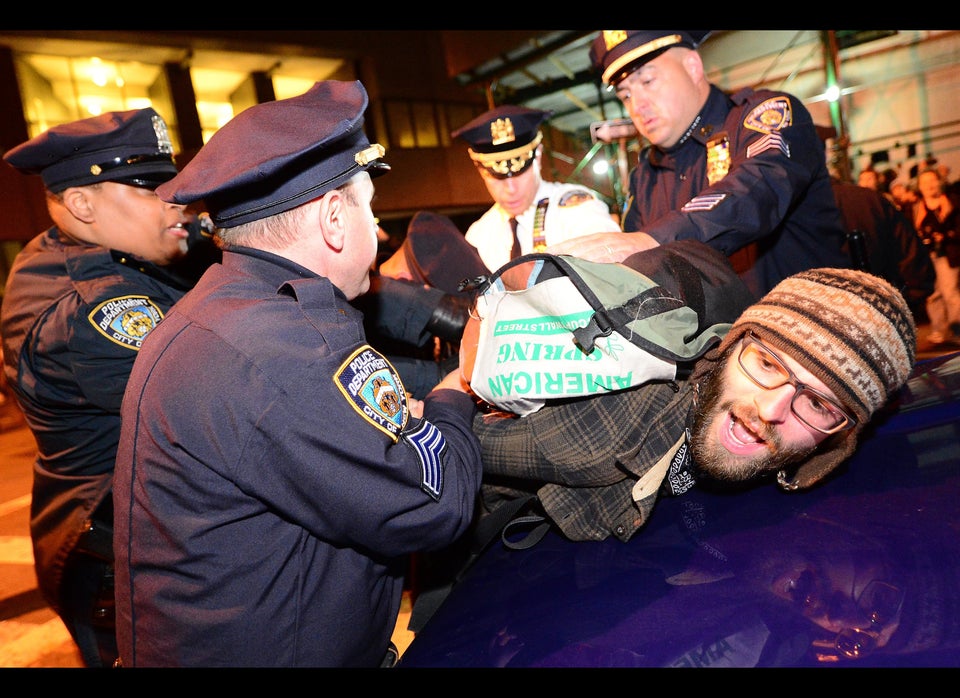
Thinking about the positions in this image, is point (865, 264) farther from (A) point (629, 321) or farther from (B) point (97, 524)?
(B) point (97, 524)

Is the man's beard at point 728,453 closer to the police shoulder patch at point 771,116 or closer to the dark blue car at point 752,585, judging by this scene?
the dark blue car at point 752,585

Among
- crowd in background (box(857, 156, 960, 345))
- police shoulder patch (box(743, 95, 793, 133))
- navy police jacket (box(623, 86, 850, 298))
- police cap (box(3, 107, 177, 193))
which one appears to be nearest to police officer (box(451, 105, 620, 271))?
navy police jacket (box(623, 86, 850, 298))

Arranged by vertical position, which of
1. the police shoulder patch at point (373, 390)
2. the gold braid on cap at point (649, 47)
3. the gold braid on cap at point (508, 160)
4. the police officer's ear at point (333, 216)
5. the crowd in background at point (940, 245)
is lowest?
the crowd in background at point (940, 245)

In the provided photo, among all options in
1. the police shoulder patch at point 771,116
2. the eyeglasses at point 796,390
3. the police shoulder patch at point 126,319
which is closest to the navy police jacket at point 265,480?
the police shoulder patch at point 126,319

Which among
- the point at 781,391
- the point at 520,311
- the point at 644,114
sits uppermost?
the point at 644,114

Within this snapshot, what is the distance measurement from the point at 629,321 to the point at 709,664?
71cm

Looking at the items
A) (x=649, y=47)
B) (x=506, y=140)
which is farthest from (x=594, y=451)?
(x=506, y=140)

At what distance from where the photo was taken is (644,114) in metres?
2.62

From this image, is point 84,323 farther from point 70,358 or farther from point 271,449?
→ point 271,449

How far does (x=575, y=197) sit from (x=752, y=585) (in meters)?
2.53

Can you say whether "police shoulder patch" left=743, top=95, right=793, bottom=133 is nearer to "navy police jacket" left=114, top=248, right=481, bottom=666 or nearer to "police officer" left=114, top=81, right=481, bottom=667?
"police officer" left=114, top=81, right=481, bottom=667

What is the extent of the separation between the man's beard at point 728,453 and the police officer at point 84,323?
1.71 m

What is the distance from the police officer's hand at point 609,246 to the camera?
172cm
